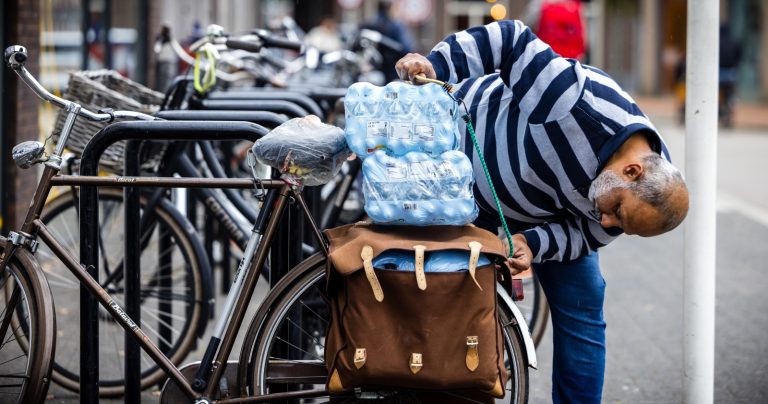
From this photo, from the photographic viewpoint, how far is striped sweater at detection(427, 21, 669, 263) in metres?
3.40

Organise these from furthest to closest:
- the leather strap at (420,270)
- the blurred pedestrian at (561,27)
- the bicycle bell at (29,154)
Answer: the blurred pedestrian at (561,27), the bicycle bell at (29,154), the leather strap at (420,270)

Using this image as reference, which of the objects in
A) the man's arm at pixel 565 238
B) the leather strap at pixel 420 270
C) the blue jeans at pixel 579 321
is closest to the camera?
the leather strap at pixel 420 270

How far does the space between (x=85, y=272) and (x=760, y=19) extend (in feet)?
103

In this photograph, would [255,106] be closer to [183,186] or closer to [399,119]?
[183,186]

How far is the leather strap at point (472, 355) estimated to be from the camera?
3188 millimetres

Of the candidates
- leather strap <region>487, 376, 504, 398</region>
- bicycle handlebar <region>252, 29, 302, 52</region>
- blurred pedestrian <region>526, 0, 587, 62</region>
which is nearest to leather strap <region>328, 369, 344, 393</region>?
leather strap <region>487, 376, 504, 398</region>

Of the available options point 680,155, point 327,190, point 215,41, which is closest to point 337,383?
point 215,41

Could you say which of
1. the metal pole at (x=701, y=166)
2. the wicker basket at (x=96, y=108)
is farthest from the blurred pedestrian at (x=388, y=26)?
the metal pole at (x=701, y=166)

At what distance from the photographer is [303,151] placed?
11.1 ft

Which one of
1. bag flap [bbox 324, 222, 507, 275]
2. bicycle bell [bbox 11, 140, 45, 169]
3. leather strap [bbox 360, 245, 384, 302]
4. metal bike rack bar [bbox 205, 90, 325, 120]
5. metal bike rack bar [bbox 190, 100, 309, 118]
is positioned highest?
metal bike rack bar [bbox 205, 90, 325, 120]

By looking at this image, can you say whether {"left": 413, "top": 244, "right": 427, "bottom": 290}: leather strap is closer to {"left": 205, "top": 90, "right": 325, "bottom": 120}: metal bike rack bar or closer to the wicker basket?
the wicker basket

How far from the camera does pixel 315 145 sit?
11.1ft

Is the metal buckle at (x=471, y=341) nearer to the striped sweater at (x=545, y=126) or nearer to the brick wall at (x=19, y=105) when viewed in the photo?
the striped sweater at (x=545, y=126)

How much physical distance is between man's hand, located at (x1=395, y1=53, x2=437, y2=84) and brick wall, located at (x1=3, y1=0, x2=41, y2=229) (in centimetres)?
427
